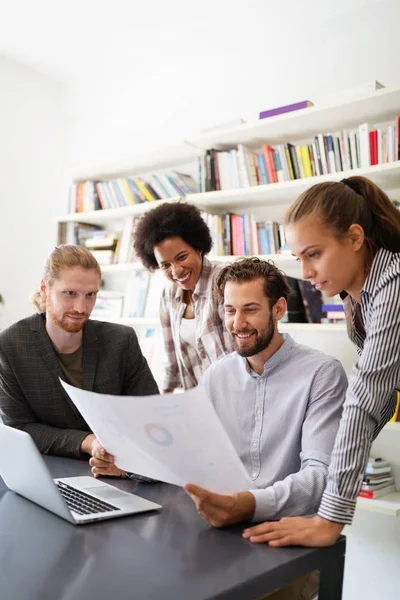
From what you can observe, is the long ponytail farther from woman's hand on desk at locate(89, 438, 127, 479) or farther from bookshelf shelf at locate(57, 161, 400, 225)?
bookshelf shelf at locate(57, 161, 400, 225)

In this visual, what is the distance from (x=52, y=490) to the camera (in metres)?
1.07

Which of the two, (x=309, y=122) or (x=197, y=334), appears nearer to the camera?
(x=197, y=334)

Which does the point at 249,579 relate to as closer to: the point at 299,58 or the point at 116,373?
the point at 116,373

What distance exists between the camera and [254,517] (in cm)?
106

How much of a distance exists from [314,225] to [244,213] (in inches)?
88.7

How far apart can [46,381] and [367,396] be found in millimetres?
1001

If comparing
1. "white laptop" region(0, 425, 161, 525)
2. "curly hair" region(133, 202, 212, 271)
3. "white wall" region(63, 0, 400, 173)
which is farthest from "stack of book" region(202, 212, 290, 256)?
"white laptop" region(0, 425, 161, 525)

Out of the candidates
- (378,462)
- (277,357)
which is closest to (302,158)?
(378,462)

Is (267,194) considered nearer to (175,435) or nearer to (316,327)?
(316,327)

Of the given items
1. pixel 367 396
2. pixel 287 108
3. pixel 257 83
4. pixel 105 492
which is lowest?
pixel 105 492

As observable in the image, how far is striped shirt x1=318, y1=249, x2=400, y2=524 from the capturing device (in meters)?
1.03

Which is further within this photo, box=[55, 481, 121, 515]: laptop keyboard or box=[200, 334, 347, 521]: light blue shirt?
box=[200, 334, 347, 521]: light blue shirt

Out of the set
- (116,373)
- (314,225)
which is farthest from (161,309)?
(314,225)

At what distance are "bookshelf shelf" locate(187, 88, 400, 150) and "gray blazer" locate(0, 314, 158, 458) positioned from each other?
164cm
